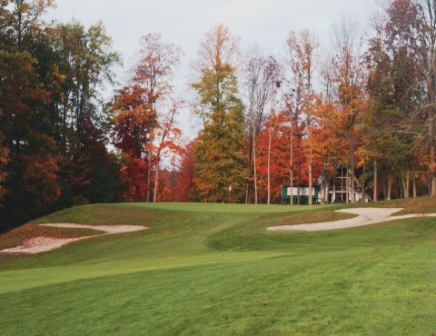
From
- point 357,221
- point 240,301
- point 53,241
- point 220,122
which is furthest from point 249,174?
point 240,301

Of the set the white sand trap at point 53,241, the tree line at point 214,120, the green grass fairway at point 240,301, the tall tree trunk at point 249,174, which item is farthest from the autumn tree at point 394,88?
the green grass fairway at point 240,301

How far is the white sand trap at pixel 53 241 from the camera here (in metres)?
22.8

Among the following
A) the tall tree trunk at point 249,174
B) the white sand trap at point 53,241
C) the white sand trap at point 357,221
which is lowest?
the white sand trap at point 53,241

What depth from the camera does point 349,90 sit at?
37.6m

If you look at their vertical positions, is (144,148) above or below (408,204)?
above

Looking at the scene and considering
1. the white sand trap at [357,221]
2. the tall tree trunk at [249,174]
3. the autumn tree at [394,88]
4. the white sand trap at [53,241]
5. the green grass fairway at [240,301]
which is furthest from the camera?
the tall tree trunk at [249,174]

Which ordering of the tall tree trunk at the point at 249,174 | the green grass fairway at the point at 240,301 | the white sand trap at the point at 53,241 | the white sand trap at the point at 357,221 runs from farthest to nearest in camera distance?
1. the tall tree trunk at the point at 249,174
2. the white sand trap at the point at 53,241
3. the white sand trap at the point at 357,221
4. the green grass fairway at the point at 240,301

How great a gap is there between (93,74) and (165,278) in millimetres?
36646

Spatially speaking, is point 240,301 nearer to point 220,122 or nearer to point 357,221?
point 357,221

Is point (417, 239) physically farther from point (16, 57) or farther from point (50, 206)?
point (50, 206)

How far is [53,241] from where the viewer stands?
24.3 metres

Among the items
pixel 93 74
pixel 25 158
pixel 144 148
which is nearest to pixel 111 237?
pixel 25 158

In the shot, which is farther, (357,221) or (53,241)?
(53,241)

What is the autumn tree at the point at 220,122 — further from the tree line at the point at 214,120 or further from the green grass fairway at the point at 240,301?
the green grass fairway at the point at 240,301
